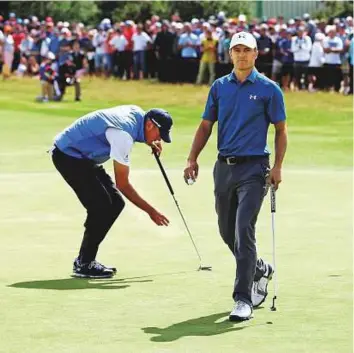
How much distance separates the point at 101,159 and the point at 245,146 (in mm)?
2042

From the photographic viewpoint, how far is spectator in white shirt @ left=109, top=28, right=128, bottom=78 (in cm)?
4312

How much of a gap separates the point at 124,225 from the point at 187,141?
10.5m

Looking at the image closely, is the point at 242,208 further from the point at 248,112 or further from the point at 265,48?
the point at 265,48

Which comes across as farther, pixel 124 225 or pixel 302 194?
pixel 302 194

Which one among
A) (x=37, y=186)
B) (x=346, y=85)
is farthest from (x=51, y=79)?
(x=37, y=186)

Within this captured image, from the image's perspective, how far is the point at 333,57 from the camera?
35.3 metres

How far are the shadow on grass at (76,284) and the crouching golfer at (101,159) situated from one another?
180 millimetres

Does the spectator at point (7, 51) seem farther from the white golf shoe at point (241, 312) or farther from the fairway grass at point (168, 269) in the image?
the white golf shoe at point (241, 312)

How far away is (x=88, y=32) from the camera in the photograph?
4625 centimetres

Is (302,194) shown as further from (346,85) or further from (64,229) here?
(346,85)

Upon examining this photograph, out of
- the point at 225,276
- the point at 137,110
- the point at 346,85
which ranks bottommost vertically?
the point at 346,85

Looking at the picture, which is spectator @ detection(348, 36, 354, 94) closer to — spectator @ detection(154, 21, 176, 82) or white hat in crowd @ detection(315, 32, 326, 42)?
white hat in crowd @ detection(315, 32, 326, 42)

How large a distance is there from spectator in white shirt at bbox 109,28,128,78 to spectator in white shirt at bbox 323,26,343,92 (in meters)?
9.03

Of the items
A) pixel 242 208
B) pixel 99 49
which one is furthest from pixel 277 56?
pixel 242 208
